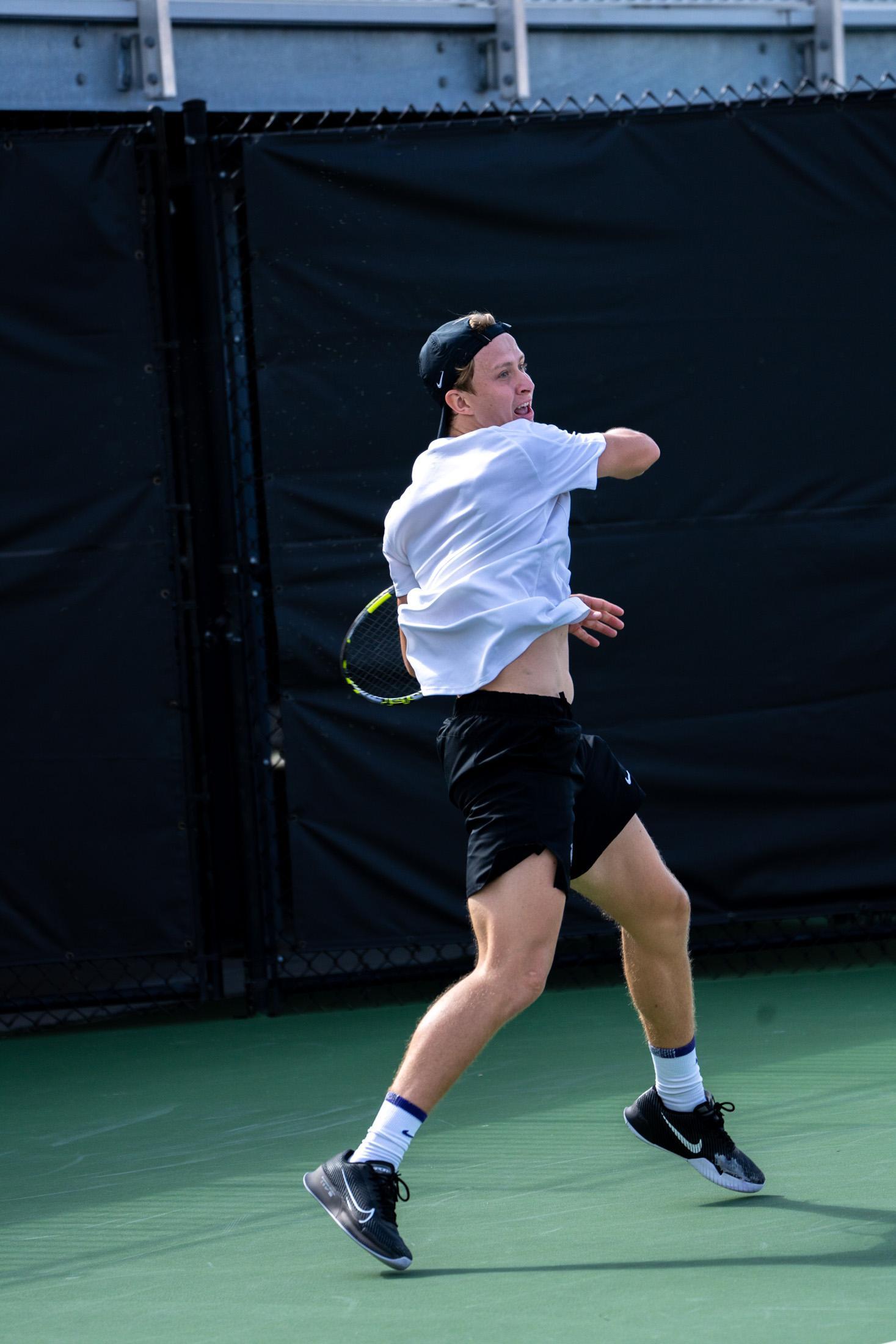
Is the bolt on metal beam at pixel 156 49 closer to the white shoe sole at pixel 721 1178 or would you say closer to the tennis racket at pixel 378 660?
the tennis racket at pixel 378 660

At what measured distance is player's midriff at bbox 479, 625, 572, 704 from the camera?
3.16m

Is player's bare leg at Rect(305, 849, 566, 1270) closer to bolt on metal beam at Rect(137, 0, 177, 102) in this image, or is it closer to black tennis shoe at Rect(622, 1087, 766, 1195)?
black tennis shoe at Rect(622, 1087, 766, 1195)

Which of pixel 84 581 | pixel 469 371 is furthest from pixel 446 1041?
pixel 84 581

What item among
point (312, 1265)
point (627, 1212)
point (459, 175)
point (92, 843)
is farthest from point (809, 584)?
point (312, 1265)

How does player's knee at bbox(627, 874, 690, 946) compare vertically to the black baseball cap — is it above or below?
below

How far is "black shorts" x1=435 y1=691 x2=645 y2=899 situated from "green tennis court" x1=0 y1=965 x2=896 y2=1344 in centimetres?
68

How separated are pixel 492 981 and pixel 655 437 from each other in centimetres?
291

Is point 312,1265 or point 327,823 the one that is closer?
point 312,1265

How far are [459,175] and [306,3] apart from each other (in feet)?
4.73

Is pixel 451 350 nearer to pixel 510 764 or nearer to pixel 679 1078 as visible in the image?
pixel 510 764

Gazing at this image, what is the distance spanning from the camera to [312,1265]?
3.08m

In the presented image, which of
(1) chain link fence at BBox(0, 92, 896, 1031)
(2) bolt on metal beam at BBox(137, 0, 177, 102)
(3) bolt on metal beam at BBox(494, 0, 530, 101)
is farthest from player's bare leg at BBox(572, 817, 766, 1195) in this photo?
(3) bolt on metal beam at BBox(494, 0, 530, 101)

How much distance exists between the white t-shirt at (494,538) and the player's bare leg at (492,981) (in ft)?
1.26

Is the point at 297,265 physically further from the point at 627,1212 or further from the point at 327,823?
the point at 627,1212
